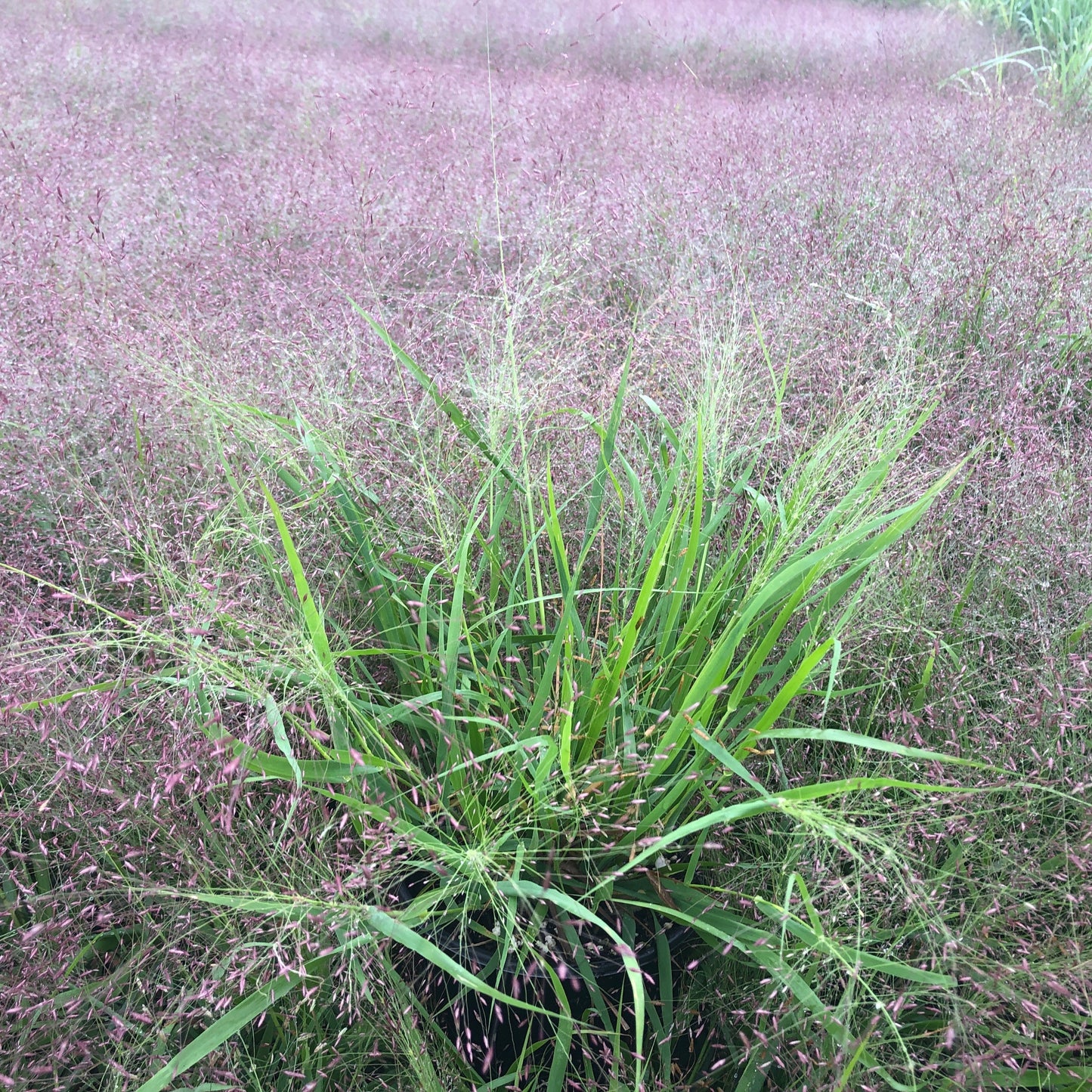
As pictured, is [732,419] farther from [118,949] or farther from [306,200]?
[306,200]

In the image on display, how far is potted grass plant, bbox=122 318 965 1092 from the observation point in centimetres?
93

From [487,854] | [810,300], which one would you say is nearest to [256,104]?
[810,300]

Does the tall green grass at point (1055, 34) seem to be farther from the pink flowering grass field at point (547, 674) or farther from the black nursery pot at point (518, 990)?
the black nursery pot at point (518, 990)

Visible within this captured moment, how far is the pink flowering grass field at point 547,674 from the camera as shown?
953 mm

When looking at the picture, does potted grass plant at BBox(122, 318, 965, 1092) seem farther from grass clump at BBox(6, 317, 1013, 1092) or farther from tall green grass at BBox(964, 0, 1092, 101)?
tall green grass at BBox(964, 0, 1092, 101)

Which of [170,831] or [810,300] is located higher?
[810,300]

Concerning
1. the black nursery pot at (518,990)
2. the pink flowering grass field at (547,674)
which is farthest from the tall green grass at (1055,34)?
the black nursery pot at (518,990)

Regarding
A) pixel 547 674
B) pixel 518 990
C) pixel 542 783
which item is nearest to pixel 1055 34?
pixel 547 674

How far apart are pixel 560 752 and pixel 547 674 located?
0.11 metres

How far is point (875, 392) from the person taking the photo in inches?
49.2

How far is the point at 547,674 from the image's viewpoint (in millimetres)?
1044

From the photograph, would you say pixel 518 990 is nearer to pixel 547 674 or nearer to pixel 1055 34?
pixel 547 674

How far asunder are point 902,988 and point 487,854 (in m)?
0.56

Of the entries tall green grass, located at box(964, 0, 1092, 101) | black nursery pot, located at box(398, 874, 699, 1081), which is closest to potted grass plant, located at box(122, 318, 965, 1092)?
black nursery pot, located at box(398, 874, 699, 1081)
